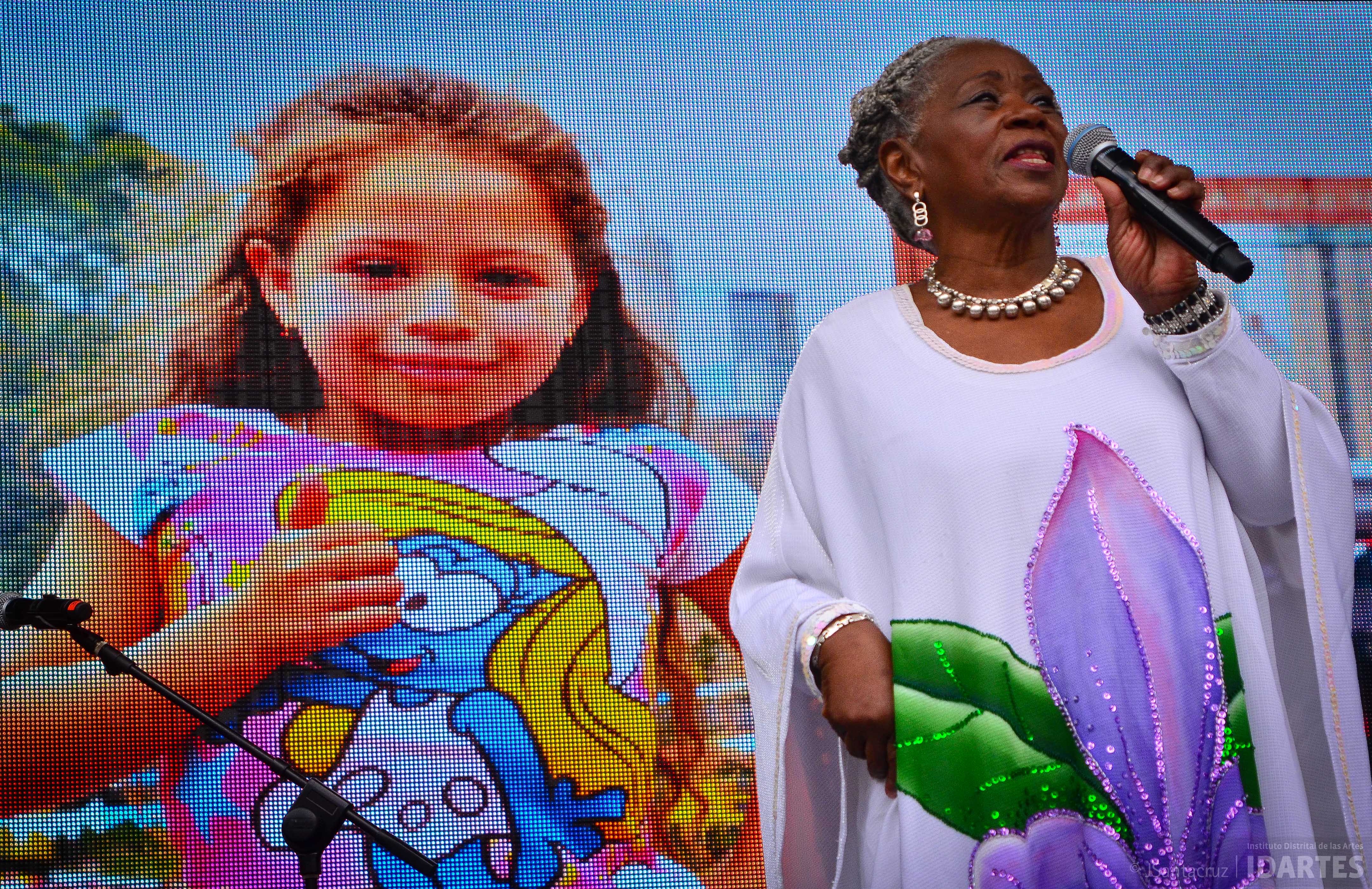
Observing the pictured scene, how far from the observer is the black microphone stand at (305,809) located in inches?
74.5

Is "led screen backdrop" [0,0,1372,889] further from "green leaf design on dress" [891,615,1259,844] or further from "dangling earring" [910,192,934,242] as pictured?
"green leaf design on dress" [891,615,1259,844]

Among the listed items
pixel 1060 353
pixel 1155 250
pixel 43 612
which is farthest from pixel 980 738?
pixel 43 612

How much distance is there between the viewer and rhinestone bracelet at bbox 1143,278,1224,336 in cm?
143

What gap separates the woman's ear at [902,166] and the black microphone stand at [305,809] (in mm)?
1093

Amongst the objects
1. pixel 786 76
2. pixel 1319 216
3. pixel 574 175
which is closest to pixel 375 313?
pixel 574 175

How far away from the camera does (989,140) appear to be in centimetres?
165

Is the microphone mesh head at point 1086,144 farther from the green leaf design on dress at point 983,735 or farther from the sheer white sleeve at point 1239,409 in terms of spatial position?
the green leaf design on dress at point 983,735

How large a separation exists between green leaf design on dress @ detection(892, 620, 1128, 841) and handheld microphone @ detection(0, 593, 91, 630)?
1.17 m

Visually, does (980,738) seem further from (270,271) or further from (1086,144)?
(270,271)

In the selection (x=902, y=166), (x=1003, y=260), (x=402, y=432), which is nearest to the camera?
(x=1003, y=260)

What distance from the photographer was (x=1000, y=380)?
1533 mm

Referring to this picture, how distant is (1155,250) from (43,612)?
4.96 ft

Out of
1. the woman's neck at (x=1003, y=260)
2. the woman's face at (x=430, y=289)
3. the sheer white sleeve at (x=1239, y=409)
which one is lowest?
the sheer white sleeve at (x=1239, y=409)

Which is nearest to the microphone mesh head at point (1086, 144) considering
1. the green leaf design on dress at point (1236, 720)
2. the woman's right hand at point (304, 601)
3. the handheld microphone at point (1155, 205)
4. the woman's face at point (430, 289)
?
the handheld microphone at point (1155, 205)
